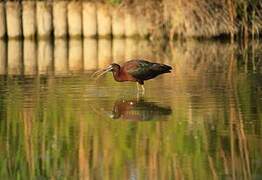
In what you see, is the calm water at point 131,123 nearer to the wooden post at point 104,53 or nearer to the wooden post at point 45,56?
the wooden post at point 45,56

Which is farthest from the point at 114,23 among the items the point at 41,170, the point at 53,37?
the point at 41,170

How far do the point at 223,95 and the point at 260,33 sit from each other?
13.4 m

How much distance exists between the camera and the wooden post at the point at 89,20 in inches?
1066

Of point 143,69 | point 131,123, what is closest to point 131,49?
point 143,69

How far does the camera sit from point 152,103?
13133 millimetres

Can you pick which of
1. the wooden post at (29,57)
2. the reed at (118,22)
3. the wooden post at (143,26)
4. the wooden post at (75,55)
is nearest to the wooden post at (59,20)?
the wooden post at (75,55)

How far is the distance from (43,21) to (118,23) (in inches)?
82.7

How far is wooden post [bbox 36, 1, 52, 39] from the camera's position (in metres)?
26.9

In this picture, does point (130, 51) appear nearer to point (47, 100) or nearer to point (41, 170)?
point (47, 100)

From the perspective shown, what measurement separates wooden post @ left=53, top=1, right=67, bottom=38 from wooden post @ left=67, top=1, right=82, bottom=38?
14 cm

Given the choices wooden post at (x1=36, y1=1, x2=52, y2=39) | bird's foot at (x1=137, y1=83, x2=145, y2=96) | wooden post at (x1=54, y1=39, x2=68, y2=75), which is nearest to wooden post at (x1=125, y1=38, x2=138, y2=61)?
wooden post at (x1=54, y1=39, x2=68, y2=75)

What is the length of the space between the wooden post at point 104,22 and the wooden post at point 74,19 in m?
0.55

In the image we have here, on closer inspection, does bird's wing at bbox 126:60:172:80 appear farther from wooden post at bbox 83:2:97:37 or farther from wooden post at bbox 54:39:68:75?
wooden post at bbox 83:2:97:37

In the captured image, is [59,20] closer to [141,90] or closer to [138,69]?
[141,90]
